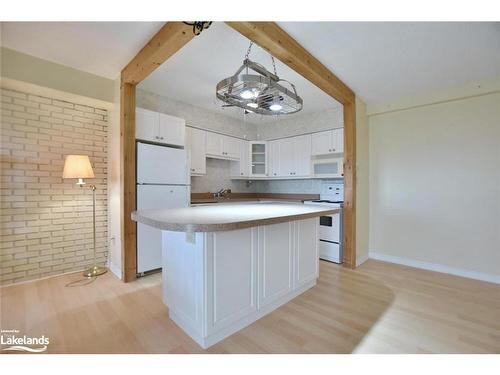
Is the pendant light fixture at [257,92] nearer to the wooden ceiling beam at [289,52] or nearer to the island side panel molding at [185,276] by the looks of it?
the wooden ceiling beam at [289,52]

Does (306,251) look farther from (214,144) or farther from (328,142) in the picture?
(214,144)

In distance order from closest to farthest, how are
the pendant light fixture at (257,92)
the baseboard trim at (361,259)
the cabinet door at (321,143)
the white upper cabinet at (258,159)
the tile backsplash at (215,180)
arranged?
1. the pendant light fixture at (257,92)
2. the baseboard trim at (361,259)
3. the cabinet door at (321,143)
4. the tile backsplash at (215,180)
5. the white upper cabinet at (258,159)

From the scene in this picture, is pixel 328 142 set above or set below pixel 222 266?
above

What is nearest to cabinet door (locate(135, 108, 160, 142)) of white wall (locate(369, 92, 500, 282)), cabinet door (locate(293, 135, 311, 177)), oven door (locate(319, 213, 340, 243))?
cabinet door (locate(293, 135, 311, 177))

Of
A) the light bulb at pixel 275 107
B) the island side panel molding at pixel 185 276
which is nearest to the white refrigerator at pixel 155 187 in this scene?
the island side panel molding at pixel 185 276

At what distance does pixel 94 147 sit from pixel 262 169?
2.87 meters

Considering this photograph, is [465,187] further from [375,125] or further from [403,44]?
[403,44]

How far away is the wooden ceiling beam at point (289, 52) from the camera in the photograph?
68.4 inches

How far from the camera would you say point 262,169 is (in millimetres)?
4824

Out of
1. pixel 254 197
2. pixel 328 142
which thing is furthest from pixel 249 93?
pixel 254 197

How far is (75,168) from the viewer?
2658 millimetres

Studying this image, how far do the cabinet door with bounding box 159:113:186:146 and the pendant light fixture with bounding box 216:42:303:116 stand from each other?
1.58m

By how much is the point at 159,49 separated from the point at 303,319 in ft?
8.61

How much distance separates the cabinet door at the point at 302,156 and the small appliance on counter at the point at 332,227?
519 millimetres
